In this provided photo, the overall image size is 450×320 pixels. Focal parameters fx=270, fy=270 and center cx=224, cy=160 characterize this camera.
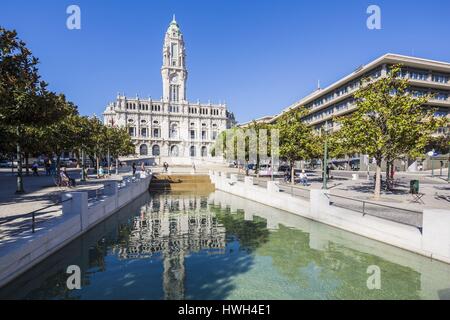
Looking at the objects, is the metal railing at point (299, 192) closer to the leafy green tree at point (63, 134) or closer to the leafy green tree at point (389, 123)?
the leafy green tree at point (389, 123)

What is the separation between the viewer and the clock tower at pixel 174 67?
126500 millimetres

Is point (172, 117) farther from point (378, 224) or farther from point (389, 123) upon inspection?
point (378, 224)

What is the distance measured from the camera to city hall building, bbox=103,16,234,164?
377 feet

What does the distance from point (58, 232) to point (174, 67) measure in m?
127

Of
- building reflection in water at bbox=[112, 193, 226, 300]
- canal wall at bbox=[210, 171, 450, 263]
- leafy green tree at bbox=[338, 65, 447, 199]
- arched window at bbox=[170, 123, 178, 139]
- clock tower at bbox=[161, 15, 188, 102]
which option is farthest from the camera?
clock tower at bbox=[161, 15, 188, 102]

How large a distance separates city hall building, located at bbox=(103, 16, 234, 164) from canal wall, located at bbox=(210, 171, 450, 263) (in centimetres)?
9208

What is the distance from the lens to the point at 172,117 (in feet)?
401

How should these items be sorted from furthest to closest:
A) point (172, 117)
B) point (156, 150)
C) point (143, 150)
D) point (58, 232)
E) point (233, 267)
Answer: point (172, 117)
point (156, 150)
point (143, 150)
point (58, 232)
point (233, 267)

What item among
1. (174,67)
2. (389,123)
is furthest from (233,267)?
(174,67)

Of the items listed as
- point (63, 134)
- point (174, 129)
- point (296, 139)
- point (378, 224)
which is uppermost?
point (174, 129)

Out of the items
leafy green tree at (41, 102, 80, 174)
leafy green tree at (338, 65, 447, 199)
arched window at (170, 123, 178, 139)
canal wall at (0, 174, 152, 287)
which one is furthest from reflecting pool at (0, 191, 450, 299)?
arched window at (170, 123, 178, 139)

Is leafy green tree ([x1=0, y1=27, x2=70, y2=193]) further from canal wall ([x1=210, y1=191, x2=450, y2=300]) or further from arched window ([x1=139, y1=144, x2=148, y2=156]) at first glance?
arched window ([x1=139, y1=144, x2=148, y2=156])

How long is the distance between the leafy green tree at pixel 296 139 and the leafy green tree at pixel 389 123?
398 inches
